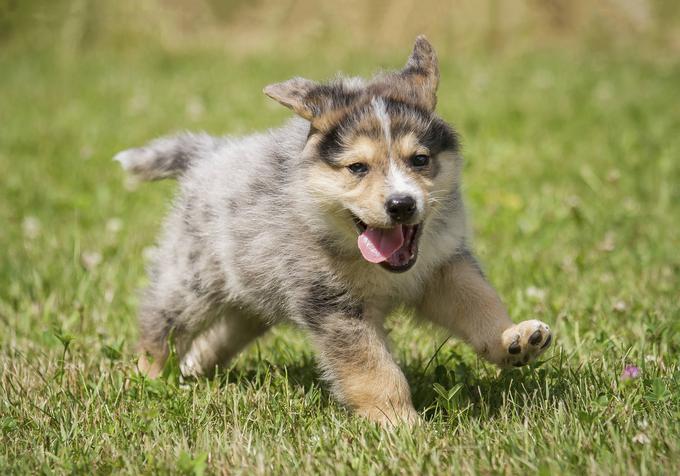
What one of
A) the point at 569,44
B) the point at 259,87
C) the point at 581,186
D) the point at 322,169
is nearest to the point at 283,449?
the point at 322,169

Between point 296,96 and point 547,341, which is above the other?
point 296,96

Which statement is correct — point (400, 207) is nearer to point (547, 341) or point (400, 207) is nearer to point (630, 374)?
point (547, 341)

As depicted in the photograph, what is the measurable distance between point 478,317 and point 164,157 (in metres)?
1.71

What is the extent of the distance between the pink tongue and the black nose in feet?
0.30

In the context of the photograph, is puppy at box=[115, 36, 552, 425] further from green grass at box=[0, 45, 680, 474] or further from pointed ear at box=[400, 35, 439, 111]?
green grass at box=[0, 45, 680, 474]

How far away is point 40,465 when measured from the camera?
2.86 metres

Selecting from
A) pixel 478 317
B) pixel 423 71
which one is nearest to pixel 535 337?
pixel 478 317

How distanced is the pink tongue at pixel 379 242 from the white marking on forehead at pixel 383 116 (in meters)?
0.31

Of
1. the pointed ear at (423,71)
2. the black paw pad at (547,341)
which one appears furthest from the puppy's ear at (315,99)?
the black paw pad at (547,341)

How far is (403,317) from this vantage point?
3855mm

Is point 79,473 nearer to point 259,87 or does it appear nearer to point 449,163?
point 449,163

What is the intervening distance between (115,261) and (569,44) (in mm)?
7725

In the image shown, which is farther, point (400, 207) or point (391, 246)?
point (391, 246)

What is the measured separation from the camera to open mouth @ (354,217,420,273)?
3.25 meters
